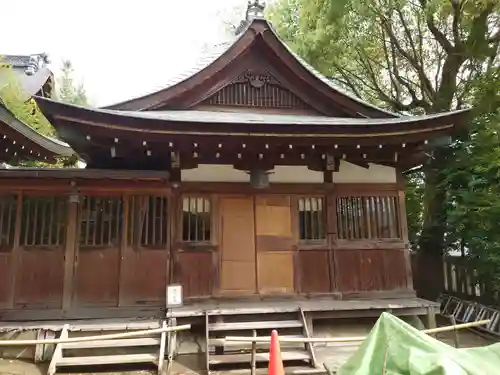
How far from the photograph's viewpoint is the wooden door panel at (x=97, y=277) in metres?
6.88

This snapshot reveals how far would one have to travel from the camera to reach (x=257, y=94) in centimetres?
860

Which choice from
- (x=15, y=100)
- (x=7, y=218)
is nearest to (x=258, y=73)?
(x=7, y=218)

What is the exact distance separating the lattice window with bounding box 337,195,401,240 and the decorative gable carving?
7.66ft

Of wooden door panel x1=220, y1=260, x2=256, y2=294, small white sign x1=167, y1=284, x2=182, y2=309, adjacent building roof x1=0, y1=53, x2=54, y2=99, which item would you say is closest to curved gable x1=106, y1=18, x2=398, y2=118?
wooden door panel x1=220, y1=260, x2=256, y2=294

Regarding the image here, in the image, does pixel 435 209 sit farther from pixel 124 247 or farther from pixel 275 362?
pixel 275 362

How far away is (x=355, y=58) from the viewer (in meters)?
14.1

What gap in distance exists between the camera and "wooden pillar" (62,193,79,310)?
6.72 metres

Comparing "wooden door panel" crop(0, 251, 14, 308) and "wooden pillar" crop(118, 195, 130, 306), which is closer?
"wooden door panel" crop(0, 251, 14, 308)

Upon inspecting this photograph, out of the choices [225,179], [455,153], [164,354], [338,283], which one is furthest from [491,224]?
[164,354]

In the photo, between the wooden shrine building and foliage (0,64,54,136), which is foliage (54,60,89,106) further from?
the wooden shrine building

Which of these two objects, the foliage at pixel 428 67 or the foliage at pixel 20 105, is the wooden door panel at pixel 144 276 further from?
the foliage at pixel 428 67

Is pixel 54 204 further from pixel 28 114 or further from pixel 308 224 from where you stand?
pixel 28 114

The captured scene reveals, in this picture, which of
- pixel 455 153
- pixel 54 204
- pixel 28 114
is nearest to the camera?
pixel 54 204

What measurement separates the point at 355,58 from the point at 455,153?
585 centimetres
